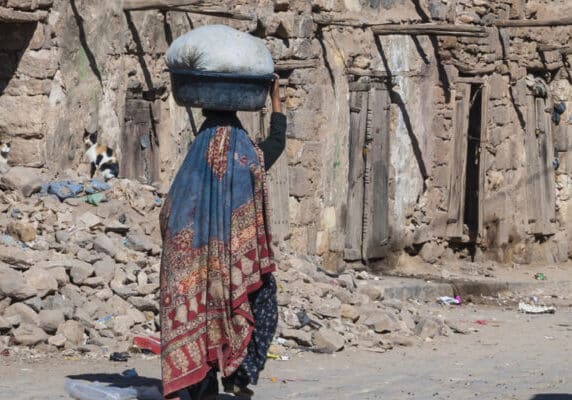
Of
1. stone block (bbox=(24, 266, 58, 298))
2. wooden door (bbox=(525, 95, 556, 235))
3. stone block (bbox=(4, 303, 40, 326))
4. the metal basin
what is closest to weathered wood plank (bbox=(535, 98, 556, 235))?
wooden door (bbox=(525, 95, 556, 235))

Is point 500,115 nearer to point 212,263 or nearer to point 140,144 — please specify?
point 140,144

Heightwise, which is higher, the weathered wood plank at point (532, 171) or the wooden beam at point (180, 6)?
the wooden beam at point (180, 6)

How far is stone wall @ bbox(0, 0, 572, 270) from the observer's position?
1241cm

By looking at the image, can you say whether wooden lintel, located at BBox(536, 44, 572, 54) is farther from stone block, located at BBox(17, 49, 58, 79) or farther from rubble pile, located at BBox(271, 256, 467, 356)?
A: stone block, located at BBox(17, 49, 58, 79)

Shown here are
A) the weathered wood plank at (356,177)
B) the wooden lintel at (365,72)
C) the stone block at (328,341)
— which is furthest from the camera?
the weathered wood plank at (356,177)

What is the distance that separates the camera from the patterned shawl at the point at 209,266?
283 inches

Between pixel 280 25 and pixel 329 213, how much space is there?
1.88m

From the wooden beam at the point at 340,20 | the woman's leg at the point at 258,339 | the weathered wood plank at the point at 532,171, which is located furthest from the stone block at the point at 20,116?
the weathered wood plank at the point at 532,171

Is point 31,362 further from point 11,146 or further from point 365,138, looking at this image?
point 365,138

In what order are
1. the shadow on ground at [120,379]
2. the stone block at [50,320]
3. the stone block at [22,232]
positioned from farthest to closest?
the stone block at [22,232]
the stone block at [50,320]
the shadow on ground at [120,379]

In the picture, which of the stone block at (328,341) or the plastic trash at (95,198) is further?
the plastic trash at (95,198)

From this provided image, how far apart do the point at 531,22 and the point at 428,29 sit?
154cm

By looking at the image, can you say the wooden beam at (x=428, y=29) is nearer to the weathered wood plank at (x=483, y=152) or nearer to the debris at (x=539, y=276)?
the weathered wood plank at (x=483, y=152)

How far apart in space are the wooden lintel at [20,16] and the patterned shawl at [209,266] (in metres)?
4.77
